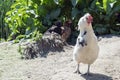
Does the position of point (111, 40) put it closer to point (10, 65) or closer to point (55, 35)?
point (55, 35)

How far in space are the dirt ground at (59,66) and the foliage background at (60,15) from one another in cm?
82

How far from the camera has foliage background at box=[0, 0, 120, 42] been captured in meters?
8.31

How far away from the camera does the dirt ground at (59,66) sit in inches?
234

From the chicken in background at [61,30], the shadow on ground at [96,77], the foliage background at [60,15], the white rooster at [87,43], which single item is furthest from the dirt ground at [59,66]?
the foliage background at [60,15]

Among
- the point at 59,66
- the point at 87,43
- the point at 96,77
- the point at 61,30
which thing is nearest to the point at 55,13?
the point at 61,30

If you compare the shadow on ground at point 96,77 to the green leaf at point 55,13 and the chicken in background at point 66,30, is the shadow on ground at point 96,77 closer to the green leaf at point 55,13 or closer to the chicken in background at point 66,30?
the chicken in background at point 66,30

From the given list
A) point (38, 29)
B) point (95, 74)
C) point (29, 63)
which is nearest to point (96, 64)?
point (95, 74)

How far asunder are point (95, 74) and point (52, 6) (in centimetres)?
304

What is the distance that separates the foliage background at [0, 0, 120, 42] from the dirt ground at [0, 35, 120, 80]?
0.82 m

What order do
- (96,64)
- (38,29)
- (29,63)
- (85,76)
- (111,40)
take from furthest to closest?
(38,29)
(111,40)
(29,63)
(96,64)
(85,76)

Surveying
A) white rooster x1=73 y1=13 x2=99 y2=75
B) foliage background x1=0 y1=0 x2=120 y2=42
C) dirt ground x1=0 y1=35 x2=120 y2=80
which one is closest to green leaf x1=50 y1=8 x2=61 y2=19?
foliage background x1=0 y1=0 x2=120 y2=42

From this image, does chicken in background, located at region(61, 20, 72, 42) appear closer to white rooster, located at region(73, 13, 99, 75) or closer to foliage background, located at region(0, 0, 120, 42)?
foliage background, located at region(0, 0, 120, 42)

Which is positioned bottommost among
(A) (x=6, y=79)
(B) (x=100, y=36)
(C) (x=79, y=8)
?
(A) (x=6, y=79)

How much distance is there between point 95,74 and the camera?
593 centimetres
